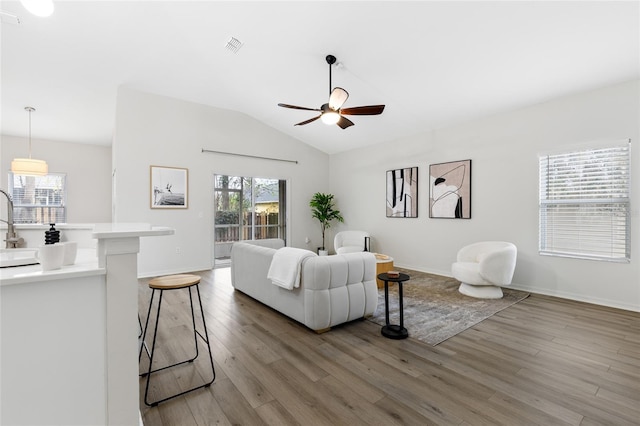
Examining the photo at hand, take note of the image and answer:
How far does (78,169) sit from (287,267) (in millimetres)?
7235

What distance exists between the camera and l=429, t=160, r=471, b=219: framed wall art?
16.3 feet

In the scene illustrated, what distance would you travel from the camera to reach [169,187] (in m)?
5.53

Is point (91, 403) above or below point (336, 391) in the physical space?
above

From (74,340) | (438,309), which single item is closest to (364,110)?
(438,309)

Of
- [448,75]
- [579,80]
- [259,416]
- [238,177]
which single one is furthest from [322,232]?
[259,416]

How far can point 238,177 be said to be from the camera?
6.66 metres

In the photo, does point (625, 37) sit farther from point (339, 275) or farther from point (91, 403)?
point (91, 403)

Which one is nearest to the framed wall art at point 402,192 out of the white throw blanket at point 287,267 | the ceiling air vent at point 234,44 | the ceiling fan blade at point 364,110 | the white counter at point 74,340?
the ceiling fan blade at point 364,110

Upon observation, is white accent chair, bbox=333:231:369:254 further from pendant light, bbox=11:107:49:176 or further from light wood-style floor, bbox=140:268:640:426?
pendant light, bbox=11:107:49:176

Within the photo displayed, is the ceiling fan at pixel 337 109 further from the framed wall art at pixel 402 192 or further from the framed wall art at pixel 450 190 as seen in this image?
the framed wall art at pixel 402 192

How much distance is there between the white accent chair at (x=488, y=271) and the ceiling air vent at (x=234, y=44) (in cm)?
441

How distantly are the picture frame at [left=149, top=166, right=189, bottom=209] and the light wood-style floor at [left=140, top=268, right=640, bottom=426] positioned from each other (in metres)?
A: 2.91

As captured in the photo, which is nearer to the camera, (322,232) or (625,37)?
(625,37)

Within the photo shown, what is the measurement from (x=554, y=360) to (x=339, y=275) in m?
1.87
